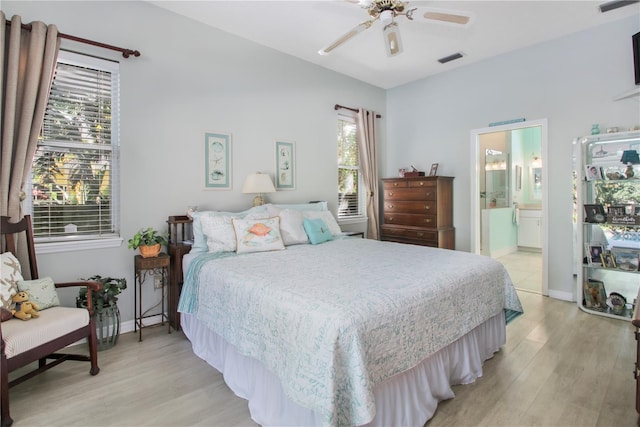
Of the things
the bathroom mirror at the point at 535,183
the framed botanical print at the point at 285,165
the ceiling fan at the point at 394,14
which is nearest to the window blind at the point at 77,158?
the framed botanical print at the point at 285,165

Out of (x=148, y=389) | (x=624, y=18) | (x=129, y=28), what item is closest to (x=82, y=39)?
(x=129, y=28)

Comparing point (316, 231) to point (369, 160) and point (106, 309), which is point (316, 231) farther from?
point (369, 160)

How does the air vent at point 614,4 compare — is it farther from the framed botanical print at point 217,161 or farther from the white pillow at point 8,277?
the white pillow at point 8,277

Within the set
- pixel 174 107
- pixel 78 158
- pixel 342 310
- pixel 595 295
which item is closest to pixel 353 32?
pixel 174 107

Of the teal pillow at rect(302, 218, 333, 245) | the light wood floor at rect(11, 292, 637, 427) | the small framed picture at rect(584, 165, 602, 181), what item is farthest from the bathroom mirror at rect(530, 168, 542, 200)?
the teal pillow at rect(302, 218, 333, 245)

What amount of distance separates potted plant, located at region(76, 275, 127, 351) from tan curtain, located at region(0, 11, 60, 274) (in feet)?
2.49

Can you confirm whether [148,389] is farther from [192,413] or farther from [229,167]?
[229,167]

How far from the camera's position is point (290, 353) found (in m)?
1.53

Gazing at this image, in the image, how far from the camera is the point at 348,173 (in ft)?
16.6

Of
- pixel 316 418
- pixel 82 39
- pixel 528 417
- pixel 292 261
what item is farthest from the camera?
pixel 82 39

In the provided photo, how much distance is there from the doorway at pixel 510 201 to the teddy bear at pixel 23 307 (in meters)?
4.69

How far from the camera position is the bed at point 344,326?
54.2 inches

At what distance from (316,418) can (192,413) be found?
0.83 m

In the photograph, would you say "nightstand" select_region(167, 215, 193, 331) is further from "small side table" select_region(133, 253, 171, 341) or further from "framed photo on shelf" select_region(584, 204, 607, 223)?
"framed photo on shelf" select_region(584, 204, 607, 223)
